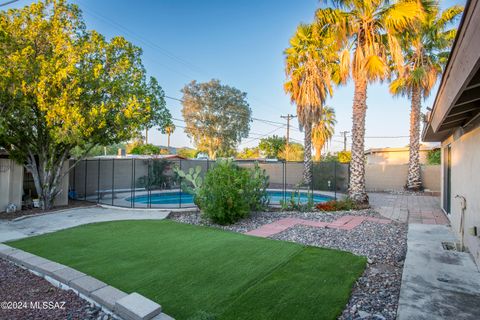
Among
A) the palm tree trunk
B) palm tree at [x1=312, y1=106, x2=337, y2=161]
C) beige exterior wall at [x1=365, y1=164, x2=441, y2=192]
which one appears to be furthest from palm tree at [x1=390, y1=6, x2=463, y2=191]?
palm tree at [x1=312, y1=106, x2=337, y2=161]

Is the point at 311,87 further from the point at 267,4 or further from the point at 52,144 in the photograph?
the point at 52,144

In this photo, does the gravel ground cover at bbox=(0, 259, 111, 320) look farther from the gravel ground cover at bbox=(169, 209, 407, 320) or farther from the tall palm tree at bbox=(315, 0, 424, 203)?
the tall palm tree at bbox=(315, 0, 424, 203)

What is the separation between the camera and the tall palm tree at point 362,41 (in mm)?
8876

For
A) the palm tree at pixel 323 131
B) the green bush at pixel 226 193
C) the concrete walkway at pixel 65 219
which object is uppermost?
the palm tree at pixel 323 131

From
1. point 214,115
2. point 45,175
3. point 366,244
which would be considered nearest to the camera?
point 366,244

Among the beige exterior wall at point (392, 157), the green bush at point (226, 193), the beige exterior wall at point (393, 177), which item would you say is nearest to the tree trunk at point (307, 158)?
the beige exterior wall at point (393, 177)

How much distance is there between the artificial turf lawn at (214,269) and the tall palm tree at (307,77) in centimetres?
1036

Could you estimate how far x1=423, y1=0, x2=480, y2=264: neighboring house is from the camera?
169 cm

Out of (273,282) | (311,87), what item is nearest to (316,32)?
(311,87)

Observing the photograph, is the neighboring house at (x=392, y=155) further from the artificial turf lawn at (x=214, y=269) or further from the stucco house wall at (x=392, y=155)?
the artificial turf lawn at (x=214, y=269)

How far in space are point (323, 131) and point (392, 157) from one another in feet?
23.0

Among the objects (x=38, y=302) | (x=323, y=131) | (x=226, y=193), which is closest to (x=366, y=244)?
(x=226, y=193)

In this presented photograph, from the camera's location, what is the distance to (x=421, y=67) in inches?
497

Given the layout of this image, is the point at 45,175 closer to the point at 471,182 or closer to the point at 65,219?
the point at 65,219
